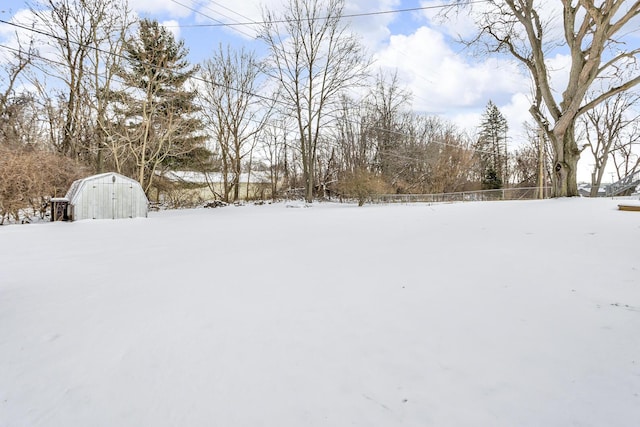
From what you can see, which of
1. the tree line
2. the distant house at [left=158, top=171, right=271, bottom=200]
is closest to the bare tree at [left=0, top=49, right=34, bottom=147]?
the tree line

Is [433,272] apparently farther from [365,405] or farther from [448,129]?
[448,129]

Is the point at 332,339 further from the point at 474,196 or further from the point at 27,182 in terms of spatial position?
the point at 474,196

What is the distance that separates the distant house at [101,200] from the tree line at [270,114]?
2.87ft

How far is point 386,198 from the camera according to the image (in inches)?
805

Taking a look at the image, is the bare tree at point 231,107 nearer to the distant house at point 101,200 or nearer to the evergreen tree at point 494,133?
the distant house at point 101,200

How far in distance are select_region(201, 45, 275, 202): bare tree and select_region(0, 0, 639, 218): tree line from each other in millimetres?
86

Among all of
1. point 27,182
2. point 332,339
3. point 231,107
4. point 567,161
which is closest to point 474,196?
point 567,161

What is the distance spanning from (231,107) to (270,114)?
9.45ft

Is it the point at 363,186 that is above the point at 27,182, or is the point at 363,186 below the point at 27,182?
above

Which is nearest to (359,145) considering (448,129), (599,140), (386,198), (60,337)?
(386,198)

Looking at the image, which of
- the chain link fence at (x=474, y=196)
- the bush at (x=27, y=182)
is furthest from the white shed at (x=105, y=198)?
the chain link fence at (x=474, y=196)

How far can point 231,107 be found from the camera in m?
20.0

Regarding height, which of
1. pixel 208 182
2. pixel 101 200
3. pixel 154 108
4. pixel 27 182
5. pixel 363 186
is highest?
pixel 154 108

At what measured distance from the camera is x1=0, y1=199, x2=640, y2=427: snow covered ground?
56.7 inches
